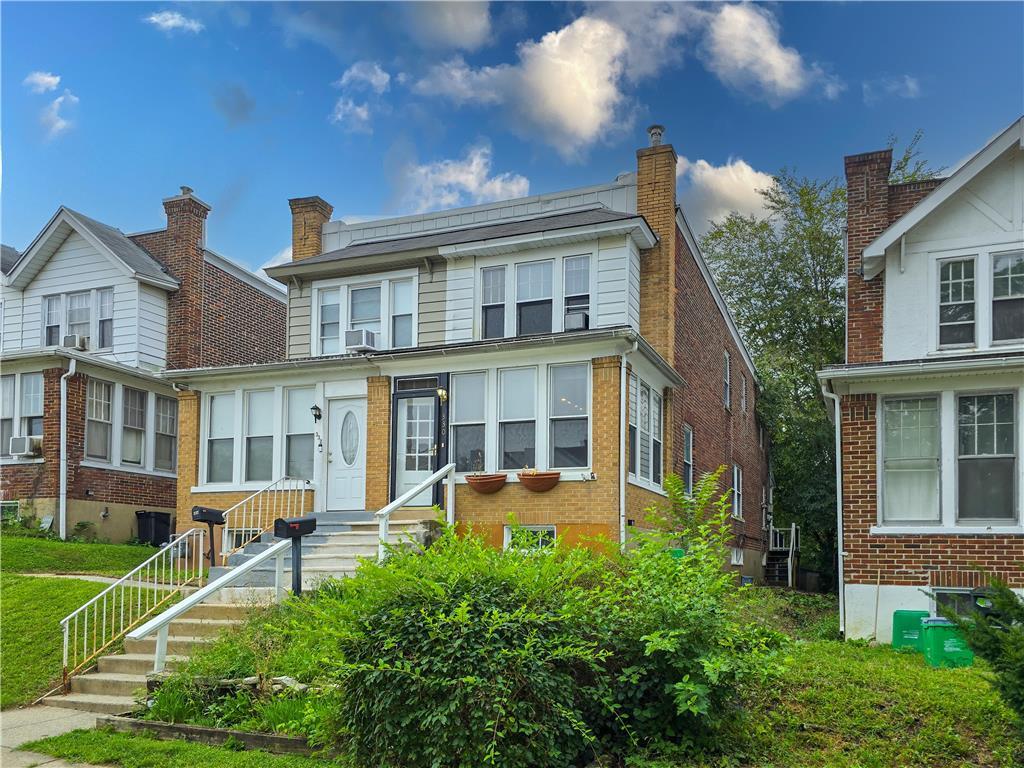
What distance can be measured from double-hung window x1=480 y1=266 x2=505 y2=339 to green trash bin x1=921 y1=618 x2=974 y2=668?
9237 millimetres

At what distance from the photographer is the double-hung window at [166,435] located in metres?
22.9

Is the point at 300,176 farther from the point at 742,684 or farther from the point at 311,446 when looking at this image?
the point at 742,684

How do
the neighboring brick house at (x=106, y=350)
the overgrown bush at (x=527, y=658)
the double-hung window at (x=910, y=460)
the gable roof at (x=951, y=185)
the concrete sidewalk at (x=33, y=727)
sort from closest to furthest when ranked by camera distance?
the overgrown bush at (x=527, y=658)
the concrete sidewalk at (x=33, y=727)
the double-hung window at (x=910, y=460)
the gable roof at (x=951, y=185)
the neighboring brick house at (x=106, y=350)

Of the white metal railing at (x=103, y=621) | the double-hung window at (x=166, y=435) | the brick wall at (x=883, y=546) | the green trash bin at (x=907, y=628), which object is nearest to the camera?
the white metal railing at (x=103, y=621)

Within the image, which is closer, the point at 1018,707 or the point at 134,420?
the point at 1018,707

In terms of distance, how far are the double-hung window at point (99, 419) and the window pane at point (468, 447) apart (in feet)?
33.8

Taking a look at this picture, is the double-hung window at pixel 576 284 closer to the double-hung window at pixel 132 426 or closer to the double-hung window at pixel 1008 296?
the double-hung window at pixel 1008 296

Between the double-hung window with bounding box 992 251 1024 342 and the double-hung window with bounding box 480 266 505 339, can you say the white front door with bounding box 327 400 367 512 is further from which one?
the double-hung window with bounding box 992 251 1024 342

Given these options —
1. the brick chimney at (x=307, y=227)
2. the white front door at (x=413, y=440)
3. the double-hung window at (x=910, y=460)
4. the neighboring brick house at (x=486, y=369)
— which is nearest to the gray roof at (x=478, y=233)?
the neighboring brick house at (x=486, y=369)

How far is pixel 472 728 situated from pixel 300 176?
17.4 m

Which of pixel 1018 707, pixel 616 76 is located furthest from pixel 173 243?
pixel 1018 707

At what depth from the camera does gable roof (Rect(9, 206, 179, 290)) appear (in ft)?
74.3

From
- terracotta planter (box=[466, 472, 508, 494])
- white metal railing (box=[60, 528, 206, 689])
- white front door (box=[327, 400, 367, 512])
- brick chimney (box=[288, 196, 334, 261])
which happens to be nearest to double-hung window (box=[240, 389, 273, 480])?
white front door (box=[327, 400, 367, 512])

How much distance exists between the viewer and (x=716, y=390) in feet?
72.3
